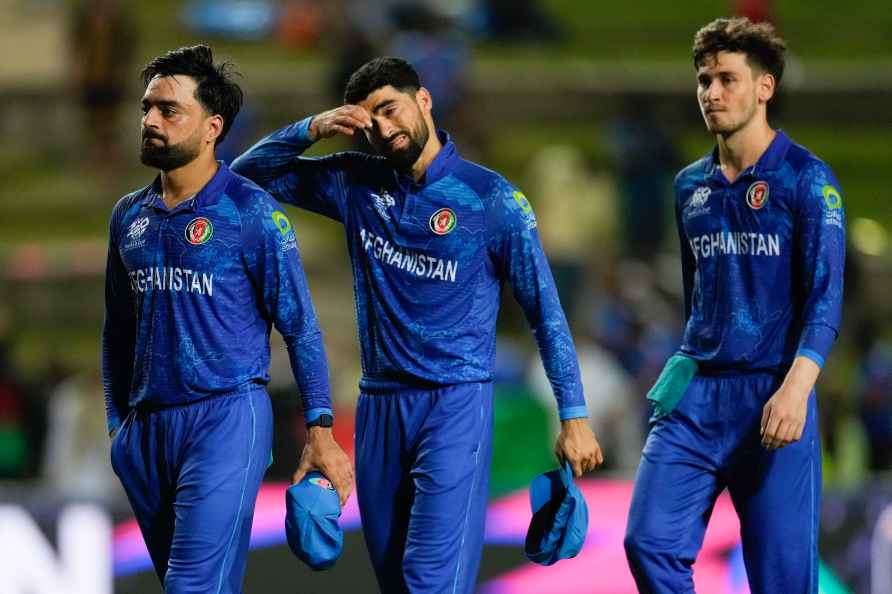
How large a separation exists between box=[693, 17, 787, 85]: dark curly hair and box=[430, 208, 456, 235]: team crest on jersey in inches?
40.0

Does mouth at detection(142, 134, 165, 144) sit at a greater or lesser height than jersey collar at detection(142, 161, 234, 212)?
greater

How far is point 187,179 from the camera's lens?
5.64 m

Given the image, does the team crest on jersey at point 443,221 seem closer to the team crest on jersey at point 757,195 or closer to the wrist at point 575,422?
the wrist at point 575,422

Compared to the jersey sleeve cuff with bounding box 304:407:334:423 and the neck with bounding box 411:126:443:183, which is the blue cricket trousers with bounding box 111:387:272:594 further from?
the neck with bounding box 411:126:443:183

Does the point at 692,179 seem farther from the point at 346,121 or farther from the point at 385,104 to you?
the point at 346,121

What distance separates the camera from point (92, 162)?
50.5ft

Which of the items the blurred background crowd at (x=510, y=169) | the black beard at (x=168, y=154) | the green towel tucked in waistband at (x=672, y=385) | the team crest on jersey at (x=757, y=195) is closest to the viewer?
the black beard at (x=168, y=154)

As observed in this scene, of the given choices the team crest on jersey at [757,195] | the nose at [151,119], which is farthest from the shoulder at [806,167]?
the nose at [151,119]

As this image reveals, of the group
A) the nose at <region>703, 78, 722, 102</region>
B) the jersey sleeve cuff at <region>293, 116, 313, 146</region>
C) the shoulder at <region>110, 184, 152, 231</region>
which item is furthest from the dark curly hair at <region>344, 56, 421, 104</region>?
the nose at <region>703, 78, 722, 102</region>

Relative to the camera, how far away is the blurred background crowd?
10664 mm

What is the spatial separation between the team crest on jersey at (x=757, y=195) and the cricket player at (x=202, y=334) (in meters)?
1.53

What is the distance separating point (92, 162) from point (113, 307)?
9.81 meters

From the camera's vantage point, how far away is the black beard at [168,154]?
5.56 metres

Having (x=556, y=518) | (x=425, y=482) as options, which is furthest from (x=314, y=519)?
(x=556, y=518)
